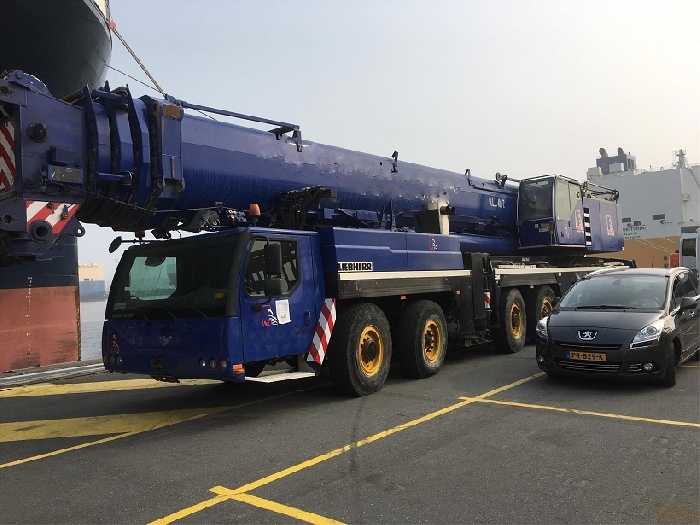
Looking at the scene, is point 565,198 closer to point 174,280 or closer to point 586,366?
point 586,366

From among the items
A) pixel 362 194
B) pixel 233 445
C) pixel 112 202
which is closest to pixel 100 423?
pixel 233 445

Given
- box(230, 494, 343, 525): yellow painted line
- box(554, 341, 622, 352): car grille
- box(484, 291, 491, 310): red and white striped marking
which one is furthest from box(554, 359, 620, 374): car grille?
box(230, 494, 343, 525): yellow painted line

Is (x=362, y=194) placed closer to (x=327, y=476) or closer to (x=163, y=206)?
(x=163, y=206)

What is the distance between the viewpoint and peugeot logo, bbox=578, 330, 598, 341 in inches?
273

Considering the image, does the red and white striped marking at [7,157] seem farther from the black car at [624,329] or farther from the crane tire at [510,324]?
the crane tire at [510,324]

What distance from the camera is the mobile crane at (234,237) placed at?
17.8 feet

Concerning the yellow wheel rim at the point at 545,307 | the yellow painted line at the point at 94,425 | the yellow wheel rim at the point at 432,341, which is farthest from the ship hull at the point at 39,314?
the yellow wheel rim at the point at 545,307

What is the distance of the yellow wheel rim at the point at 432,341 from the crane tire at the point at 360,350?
110 cm

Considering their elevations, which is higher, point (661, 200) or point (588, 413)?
point (661, 200)

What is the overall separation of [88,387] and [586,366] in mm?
7558

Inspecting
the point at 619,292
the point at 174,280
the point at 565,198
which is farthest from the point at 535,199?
the point at 174,280

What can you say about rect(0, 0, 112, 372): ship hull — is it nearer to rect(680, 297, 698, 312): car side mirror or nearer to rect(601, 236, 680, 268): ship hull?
rect(680, 297, 698, 312): car side mirror

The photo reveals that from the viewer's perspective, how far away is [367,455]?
480 centimetres

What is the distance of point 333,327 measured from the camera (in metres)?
6.84
